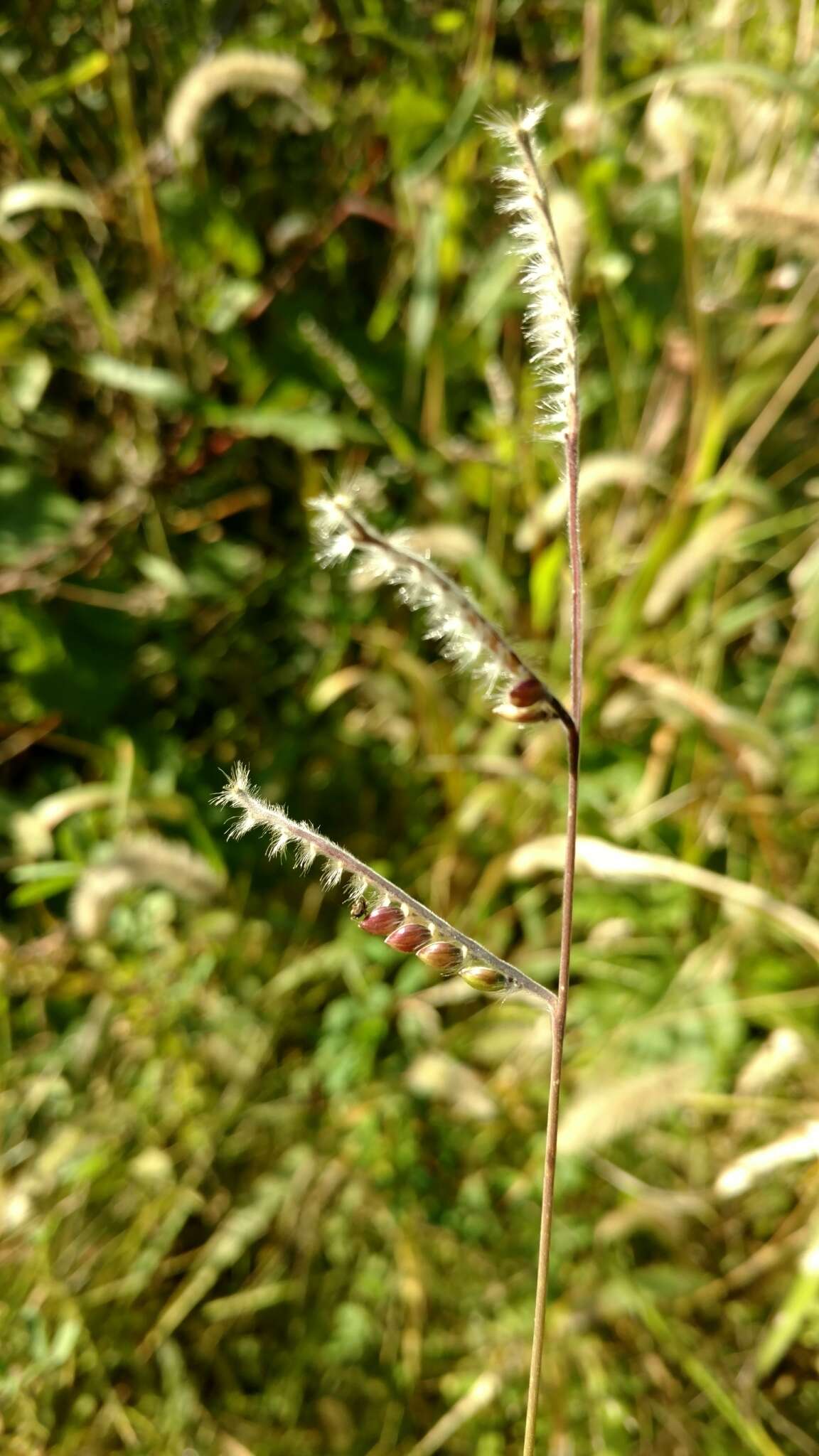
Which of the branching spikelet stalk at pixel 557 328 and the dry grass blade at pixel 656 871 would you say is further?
the dry grass blade at pixel 656 871

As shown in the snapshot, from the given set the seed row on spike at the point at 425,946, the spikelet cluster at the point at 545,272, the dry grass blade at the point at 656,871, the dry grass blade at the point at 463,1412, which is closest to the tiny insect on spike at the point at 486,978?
the seed row on spike at the point at 425,946

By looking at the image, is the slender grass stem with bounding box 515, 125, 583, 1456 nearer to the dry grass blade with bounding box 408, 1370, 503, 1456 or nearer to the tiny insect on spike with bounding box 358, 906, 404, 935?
the tiny insect on spike with bounding box 358, 906, 404, 935

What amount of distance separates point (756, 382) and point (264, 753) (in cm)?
99

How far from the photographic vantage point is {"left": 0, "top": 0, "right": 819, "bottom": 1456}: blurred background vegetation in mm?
1464

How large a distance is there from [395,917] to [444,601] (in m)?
0.17

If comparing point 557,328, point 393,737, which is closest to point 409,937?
point 557,328

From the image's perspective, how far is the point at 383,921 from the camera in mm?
520

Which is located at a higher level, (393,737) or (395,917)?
(393,737)

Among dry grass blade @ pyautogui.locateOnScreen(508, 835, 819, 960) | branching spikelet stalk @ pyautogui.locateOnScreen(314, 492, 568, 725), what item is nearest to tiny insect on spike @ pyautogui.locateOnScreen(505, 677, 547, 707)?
branching spikelet stalk @ pyautogui.locateOnScreen(314, 492, 568, 725)

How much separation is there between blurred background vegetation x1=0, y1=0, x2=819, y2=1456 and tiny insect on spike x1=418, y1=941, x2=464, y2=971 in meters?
0.83

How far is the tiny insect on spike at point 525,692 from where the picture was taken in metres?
0.47

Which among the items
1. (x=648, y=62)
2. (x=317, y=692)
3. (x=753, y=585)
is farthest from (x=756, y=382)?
(x=317, y=692)

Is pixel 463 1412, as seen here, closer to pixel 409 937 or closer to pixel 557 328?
pixel 409 937

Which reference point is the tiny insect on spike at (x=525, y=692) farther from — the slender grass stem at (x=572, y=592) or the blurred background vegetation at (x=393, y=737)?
the blurred background vegetation at (x=393, y=737)
